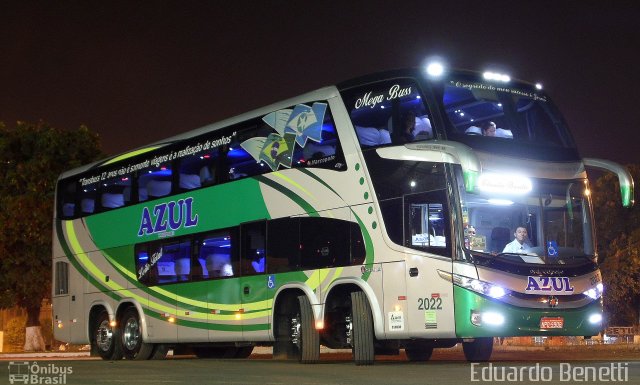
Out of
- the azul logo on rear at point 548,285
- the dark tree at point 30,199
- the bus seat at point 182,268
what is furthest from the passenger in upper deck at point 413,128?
the dark tree at point 30,199

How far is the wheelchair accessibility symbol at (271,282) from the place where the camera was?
19.4 m

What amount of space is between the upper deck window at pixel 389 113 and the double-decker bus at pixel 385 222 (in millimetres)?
26

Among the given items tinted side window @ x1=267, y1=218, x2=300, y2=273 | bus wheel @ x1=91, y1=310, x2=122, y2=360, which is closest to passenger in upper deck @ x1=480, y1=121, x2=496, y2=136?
tinted side window @ x1=267, y1=218, x2=300, y2=273

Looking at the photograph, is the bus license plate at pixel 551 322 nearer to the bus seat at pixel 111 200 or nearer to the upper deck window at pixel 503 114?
the upper deck window at pixel 503 114

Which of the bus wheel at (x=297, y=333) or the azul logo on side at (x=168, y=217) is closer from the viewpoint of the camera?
the bus wheel at (x=297, y=333)

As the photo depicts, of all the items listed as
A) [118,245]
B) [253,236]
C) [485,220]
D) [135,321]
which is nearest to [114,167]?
[118,245]

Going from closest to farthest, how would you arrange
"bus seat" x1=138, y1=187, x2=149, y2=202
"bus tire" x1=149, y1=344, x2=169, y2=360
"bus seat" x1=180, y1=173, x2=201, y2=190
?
1. "bus seat" x1=180, y1=173, x2=201, y2=190
2. "bus seat" x1=138, y1=187, x2=149, y2=202
3. "bus tire" x1=149, y1=344, x2=169, y2=360

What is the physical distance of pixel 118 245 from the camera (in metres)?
24.5

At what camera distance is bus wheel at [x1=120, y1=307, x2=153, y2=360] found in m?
24.0

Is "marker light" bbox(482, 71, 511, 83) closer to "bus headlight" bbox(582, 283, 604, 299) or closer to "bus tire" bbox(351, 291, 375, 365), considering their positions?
"bus headlight" bbox(582, 283, 604, 299)

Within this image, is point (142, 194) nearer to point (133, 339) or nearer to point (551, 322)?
point (133, 339)

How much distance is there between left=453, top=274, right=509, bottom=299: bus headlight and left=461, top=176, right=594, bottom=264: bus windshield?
0.47 metres

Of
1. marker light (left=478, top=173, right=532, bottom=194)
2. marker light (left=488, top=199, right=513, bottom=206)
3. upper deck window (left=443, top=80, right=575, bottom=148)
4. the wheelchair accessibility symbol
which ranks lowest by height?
the wheelchair accessibility symbol

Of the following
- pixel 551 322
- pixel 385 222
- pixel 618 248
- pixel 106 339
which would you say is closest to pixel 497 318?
pixel 551 322
